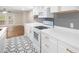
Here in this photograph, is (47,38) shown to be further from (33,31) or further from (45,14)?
(45,14)

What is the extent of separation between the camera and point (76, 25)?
1.67 metres

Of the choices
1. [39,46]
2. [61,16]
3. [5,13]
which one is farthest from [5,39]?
[61,16]

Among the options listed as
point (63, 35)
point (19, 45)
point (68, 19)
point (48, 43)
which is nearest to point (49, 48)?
point (48, 43)

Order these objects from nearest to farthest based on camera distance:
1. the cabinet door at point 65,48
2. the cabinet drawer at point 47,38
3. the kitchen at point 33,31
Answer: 1. the cabinet door at point 65,48
2. the kitchen at point 33,31
3. the cabinet drawer at point 47,38

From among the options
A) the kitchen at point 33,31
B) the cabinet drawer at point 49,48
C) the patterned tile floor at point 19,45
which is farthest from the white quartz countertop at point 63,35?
the patterned tile floor at point 19,45

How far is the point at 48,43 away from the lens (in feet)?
4.80

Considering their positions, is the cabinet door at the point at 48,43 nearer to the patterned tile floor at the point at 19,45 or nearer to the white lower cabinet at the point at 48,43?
the white lower cabinet at the point at 48,43

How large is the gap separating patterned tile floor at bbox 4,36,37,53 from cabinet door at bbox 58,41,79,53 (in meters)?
0.28

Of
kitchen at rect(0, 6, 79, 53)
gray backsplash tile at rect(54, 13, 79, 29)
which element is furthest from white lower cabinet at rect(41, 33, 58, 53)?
gray backsplash tile at rect(54, 13, 79, 29)

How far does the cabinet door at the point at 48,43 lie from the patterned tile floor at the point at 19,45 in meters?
0.15

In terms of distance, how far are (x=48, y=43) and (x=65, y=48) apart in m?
0.29

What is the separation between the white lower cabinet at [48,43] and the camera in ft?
4.41
